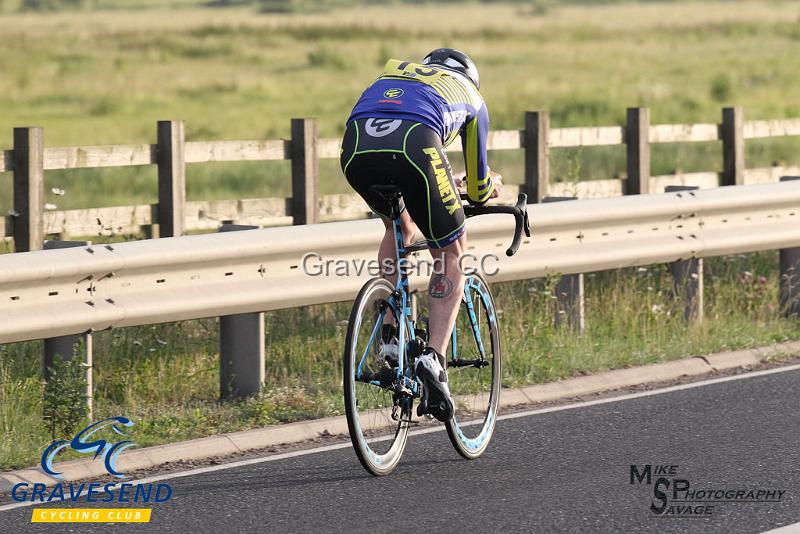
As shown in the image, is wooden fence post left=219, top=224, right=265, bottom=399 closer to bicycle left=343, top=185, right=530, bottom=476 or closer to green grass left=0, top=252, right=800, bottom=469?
green grass left=0, top=252, right=800, bottom=469

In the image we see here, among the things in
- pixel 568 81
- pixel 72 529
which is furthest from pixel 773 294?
pixel 568 81

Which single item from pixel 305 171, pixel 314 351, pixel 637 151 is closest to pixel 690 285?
pixel 314 351

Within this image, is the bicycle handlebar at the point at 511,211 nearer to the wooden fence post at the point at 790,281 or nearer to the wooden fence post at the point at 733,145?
the wooden fence post at the point at 790,281

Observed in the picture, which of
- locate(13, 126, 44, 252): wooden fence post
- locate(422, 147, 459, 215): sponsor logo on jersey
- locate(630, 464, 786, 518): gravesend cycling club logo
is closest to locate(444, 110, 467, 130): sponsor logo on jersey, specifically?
locate(422, 147, 459, 215): sponsor logo on jersey

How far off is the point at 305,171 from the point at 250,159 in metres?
0.64

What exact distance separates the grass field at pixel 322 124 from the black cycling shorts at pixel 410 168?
172 cm

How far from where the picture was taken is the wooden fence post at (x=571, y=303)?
404 inches

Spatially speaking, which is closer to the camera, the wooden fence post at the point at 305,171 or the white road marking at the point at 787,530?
the white road marking at the point at 787,530

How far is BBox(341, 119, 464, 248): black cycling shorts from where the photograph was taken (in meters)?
6.61

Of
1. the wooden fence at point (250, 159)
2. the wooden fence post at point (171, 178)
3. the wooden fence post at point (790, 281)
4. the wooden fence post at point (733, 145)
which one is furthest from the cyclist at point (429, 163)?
the wooden fence post at point (733, 145)

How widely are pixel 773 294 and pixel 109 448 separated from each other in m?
5.93

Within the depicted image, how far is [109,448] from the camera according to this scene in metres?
7.24

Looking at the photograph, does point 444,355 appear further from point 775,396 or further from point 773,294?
point 773,294

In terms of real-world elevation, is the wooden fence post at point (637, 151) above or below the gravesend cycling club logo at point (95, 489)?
above
